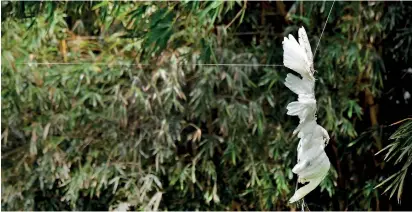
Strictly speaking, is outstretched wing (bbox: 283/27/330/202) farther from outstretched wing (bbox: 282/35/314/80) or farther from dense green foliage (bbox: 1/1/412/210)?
dense green foliage (bbox: 1/1/412/210)

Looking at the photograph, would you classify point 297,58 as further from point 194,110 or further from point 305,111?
point 194,110

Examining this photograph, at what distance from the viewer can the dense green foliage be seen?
71.6 inches

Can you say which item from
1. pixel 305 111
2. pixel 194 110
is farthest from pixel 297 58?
pixel 194 110

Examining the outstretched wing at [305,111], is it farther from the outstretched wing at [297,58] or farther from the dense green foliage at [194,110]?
the dense green foliage at [194,110]

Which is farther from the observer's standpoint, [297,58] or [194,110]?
[194,110]

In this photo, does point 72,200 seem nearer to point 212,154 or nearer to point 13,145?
point 13,145

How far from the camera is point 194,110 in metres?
1.84

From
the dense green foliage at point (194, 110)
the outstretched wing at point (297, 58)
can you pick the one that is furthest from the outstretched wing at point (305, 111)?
the dense green foliage at point (194, 110)

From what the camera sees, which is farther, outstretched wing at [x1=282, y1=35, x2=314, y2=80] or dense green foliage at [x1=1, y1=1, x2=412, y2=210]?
dense green foliage at [x1=1, y1=1, x2=412, y2=210]

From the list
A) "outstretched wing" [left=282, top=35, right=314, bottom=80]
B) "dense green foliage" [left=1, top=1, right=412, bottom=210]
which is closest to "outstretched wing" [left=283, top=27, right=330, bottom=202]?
"outstretched wing" [left=282, top=35, right=314, bottom=80]

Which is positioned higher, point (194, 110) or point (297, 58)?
point (297, 58)

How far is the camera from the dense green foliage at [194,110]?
1817 millimetres

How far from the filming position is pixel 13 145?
1.98 meters

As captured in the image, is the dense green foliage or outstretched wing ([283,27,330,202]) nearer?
outstretched wing ([283,27,330,202])
